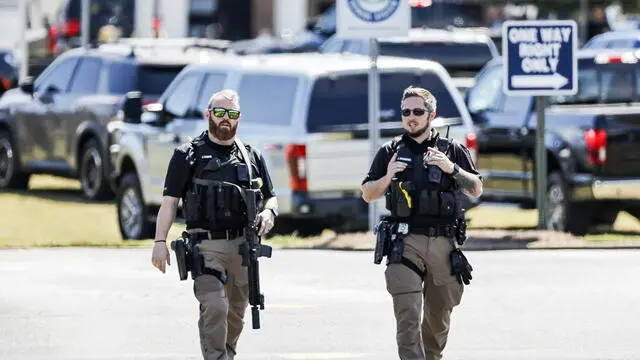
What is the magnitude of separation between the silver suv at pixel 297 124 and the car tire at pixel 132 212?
0.01 m

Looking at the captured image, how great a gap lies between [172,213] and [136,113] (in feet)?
30.2

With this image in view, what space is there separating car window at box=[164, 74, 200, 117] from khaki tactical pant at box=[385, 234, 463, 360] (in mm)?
9105

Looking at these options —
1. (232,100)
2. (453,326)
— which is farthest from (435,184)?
(453,326)

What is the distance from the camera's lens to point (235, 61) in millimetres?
19047

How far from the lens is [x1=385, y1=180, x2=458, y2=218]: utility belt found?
9.94 m

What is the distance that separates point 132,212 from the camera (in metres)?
19.9

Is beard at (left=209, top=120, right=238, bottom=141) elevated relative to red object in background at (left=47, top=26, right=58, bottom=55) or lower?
lower

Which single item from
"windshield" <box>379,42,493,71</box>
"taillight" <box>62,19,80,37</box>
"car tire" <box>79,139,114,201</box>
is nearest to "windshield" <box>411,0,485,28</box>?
"windshield" <box>379,42,493,71</box>

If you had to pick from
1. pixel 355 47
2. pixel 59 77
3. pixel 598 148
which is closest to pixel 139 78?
pixel 59 77

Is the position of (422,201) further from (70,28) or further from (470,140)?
(70,28)

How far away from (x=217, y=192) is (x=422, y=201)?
105 cm

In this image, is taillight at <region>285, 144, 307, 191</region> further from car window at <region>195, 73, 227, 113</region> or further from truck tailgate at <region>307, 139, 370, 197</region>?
car window at <region>195, 73, 227, 113</region>

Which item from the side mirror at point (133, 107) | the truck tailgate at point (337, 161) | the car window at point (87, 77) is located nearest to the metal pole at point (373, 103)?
the truck tailgate at point (337, 161)

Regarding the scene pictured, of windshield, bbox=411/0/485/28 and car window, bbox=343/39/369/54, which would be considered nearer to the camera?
car window, bbox=343/39/369/54
